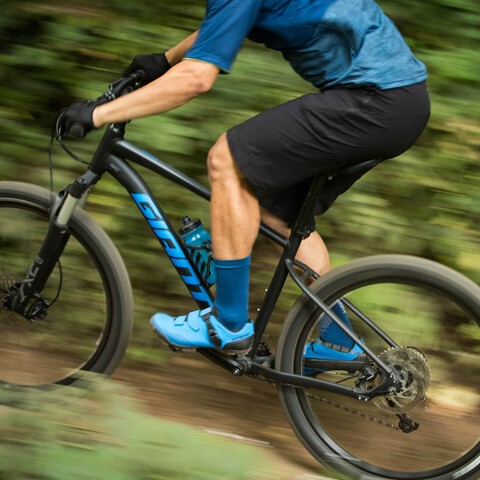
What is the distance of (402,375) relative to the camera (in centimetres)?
309

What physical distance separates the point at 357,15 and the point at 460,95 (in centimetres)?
168

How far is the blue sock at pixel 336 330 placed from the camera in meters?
3.13

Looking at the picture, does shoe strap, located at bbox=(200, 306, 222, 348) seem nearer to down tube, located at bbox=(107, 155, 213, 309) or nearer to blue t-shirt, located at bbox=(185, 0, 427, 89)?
down tube, located at bbox=(107, 155, 213, 309)

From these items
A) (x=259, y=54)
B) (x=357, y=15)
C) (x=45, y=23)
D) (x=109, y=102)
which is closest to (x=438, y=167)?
(x=259, y=54)

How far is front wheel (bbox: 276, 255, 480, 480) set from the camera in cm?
300

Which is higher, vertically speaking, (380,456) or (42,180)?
(42,180)

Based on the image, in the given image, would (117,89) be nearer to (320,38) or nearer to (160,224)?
(160,224)

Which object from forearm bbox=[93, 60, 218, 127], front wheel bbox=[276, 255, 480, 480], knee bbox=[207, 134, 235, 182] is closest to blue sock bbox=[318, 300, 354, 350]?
front wheel bbox=[276, 255, 480, 480]

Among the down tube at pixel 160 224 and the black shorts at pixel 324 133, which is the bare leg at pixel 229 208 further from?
the down tube at pixel 160 224

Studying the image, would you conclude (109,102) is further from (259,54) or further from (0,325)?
(259,54)

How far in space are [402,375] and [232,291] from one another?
0.74 metres

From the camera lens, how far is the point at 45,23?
4.46 meters

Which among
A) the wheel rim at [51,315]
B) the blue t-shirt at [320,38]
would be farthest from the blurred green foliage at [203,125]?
the blue t-shirt at [320,38]

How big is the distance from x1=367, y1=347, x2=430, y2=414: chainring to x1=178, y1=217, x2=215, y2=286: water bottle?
0.77 metres
